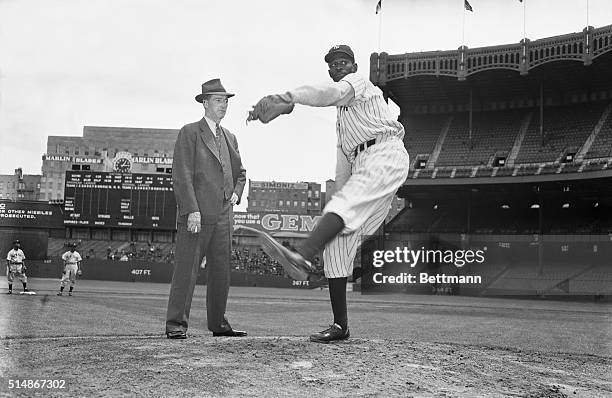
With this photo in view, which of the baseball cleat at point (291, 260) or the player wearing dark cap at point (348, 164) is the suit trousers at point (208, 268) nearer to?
the player wearing dark cap at point (348, 164)

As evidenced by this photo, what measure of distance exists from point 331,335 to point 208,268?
4.24 feet

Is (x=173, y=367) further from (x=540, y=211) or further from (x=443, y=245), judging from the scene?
(x=540, y=211)

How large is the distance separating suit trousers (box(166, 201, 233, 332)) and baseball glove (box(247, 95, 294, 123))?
1.60 meters

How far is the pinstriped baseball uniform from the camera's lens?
3599mm

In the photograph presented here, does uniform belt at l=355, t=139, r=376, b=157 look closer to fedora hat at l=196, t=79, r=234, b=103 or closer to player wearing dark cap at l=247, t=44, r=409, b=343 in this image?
player wearing dark cap at l=247, t=44, r=409, b=343

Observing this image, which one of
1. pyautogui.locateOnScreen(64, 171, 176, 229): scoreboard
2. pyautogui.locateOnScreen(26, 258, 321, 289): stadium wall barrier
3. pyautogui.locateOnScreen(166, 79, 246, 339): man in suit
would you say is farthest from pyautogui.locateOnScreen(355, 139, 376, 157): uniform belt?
pyautogui.locateOnScreen(64, 171, 176, 229): scoreboard

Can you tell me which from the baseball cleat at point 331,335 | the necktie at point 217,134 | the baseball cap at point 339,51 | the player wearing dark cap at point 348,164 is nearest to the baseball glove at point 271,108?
the player wearing dark cap at point 348,164

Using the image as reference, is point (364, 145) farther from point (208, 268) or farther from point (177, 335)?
point (177, 335)

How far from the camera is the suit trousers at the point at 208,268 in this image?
15.4ft

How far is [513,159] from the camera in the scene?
2920 centimetres

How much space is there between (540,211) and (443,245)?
506cm

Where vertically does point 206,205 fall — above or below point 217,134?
below

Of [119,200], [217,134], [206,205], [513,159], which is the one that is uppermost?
[513,159]
